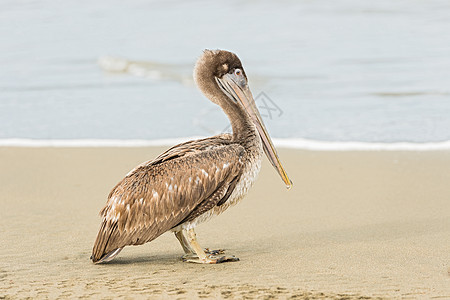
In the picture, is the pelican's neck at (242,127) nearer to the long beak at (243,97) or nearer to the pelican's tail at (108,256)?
the long beak at (243,97)

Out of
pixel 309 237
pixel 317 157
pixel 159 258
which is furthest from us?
pixel 317 157

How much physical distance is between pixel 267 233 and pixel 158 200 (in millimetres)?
1338

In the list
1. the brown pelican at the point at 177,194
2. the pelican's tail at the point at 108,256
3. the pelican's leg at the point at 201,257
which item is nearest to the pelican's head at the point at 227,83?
the brown pelican at the point at 177,194

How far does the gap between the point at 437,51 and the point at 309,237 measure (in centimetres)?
1042

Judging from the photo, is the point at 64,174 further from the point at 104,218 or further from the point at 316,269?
the point at 316,269

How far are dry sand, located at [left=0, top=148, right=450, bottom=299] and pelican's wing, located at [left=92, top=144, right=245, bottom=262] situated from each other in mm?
233

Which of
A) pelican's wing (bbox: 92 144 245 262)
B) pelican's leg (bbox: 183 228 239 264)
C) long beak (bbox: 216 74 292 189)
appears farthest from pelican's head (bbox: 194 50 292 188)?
pelican's leg (bbox: 183 228 239 264)

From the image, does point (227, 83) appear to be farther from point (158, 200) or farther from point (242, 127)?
point (158, 200)

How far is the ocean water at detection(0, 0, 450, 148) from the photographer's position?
10.1 metres

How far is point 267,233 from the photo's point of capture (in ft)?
19.8

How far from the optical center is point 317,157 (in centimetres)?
858

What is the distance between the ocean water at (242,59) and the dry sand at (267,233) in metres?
1.02

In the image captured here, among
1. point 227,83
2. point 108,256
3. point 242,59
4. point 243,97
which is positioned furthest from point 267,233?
point 242,59

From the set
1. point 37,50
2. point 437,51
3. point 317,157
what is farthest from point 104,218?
point 37,50
